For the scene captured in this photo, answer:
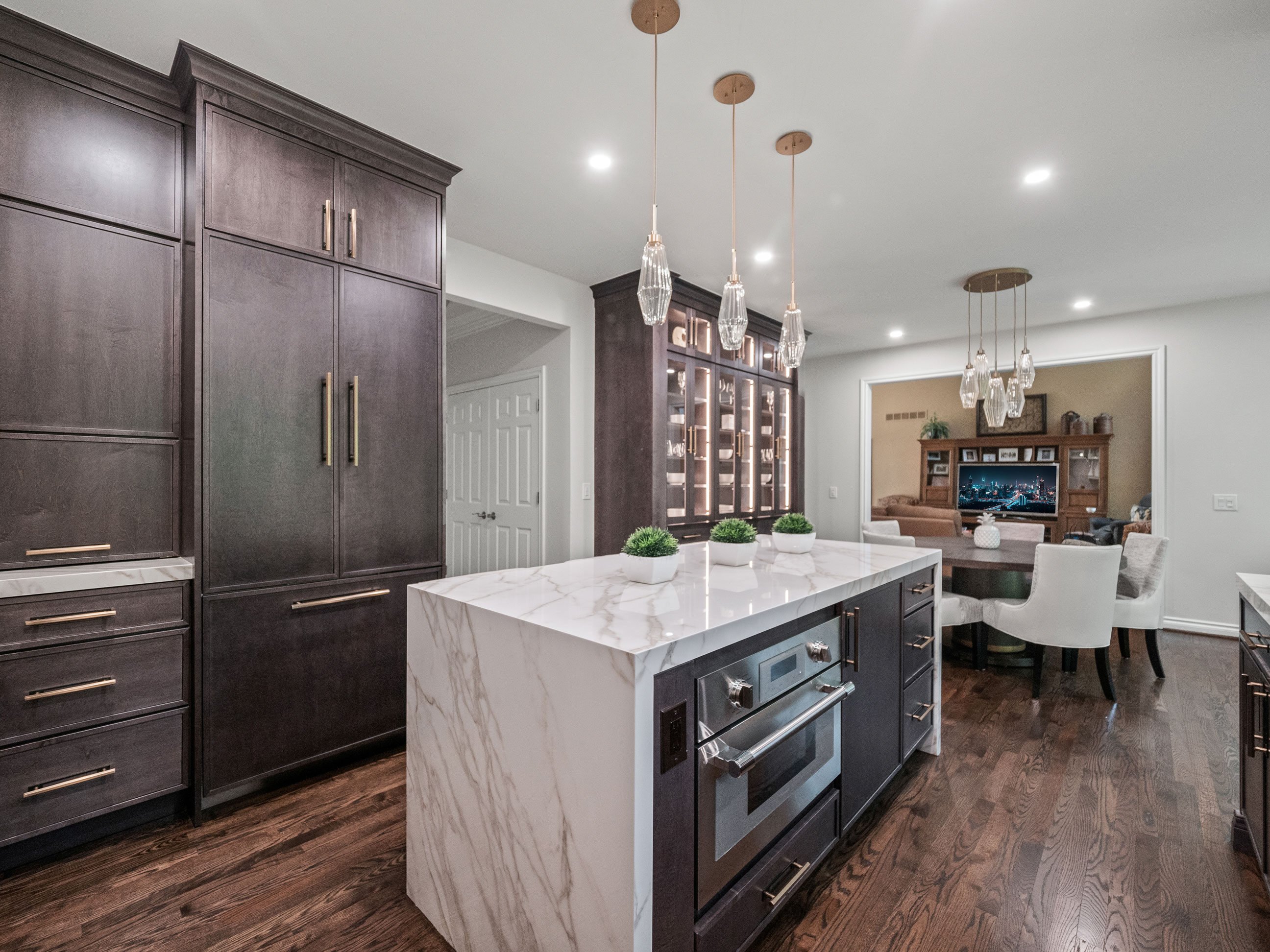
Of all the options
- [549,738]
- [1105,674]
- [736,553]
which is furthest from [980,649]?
[549,738]

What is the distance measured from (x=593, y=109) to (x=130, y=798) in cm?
287

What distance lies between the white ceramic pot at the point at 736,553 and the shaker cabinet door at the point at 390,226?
1.74 metres

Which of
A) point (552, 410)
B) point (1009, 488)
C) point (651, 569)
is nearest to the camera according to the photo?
point (651, 569)

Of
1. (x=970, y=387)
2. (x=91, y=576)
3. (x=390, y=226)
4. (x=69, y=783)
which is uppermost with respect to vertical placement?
(x=390, y=226)

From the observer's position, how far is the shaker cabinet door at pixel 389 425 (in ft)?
7.67

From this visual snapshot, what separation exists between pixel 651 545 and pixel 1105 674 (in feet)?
9.57

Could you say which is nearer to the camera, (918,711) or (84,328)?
(84,328)

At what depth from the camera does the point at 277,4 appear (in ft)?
5.76

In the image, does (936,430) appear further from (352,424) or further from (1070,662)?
(352,424)

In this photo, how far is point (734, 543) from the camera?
2.05 metres

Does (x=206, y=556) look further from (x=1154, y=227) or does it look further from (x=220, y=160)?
(x=1154, y=227)

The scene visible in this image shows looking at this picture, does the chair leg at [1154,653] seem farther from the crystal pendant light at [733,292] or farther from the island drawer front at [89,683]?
the island drawer front at [89,683]

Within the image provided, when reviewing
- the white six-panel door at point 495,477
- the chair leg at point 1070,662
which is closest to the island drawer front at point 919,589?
the chair leg at point 1070,662

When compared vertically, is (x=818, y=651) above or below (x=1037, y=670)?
above
